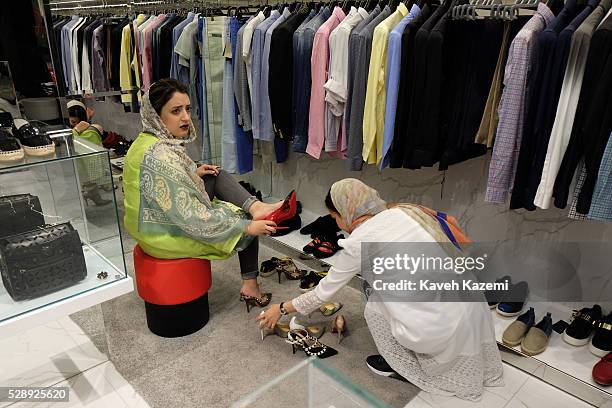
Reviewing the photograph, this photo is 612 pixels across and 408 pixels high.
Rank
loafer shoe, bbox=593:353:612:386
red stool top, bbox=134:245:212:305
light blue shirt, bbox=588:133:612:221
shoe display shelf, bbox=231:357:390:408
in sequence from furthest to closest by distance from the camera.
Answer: red stool top, bbox=134:245:212:305 → loafer shoe, bbox=593:353:612:386 → light blue shirt, bbox=588:133:612:221 → shoe display shelf, bbox=231:357:390:408

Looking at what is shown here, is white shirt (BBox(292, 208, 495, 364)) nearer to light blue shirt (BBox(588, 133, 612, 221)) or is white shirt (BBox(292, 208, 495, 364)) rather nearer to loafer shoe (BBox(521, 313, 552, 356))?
loafer shoe (BBox(521, 313, 552, 356))

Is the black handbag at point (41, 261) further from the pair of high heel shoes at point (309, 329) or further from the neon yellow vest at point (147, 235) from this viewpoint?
the pair of high heel shoes at point (309, 329)

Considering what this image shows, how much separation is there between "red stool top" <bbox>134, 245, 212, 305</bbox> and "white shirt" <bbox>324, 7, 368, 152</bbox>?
→ 42.9 inches

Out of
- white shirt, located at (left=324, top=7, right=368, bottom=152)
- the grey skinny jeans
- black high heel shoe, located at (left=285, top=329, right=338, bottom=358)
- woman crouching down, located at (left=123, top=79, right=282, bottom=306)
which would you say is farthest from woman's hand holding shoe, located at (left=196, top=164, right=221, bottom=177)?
black high heel shoe, located at (left=285, top=329, right=338, bottom=358)

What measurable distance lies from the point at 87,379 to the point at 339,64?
1.93 metres

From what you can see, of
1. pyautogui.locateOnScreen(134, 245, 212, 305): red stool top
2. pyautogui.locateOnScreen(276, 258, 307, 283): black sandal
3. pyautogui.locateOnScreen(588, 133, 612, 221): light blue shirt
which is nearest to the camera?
pyautogui.locateOnScreen(588, 133, 612, 221): light blue shirt

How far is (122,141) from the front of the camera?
2512 mm

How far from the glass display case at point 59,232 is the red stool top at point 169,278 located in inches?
12.3

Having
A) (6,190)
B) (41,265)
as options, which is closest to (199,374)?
(41,265)

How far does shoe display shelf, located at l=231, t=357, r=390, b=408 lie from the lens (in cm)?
114

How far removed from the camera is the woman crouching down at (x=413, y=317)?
5.20 feet

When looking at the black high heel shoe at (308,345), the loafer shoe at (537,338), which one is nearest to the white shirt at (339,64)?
the black high heel shoe at (308,345)

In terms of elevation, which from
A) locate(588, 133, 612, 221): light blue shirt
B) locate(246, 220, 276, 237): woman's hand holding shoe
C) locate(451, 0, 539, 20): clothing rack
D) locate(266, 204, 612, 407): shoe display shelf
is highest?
locate(451, 0, 539, 20): clothing rack

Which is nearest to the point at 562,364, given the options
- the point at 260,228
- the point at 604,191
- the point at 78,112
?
the point at 604,191
